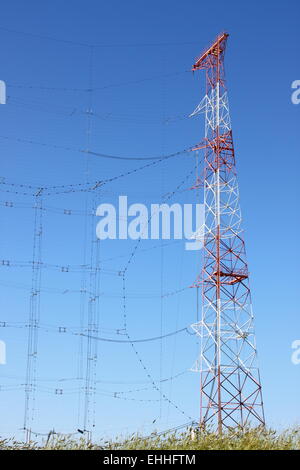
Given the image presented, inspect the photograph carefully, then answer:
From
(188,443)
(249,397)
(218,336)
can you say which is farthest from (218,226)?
(188,443)

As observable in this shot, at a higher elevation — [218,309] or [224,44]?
[224,44]

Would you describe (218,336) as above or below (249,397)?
above

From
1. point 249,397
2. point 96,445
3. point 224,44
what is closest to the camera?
point 96,445

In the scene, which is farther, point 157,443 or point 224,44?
point 224,44
